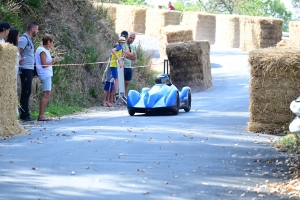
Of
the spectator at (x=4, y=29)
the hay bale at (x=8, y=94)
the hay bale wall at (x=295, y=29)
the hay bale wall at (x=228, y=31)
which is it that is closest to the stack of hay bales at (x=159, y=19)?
the hay bale wall at (x=228, y=31)

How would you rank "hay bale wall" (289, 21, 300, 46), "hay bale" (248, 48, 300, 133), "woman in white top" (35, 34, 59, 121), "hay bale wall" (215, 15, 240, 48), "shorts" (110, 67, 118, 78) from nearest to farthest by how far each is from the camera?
"hay bale" (248, 48, 300, 133)
"woman in white top" (35, 34, 59, 121)
"shorts" (110, 67, 118, 78)
"hay bale wall" (289, 21, 300, 46)
"hay bale wall" (215, 15, 240, 48)

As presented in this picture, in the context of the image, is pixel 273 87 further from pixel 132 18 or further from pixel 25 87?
pixel 132 18

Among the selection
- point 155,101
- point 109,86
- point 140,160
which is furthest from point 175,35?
point 140,160

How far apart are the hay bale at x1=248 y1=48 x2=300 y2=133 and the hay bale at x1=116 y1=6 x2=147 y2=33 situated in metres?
35.0

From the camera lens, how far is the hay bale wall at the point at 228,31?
161 feet

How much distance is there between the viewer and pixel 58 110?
780 inches

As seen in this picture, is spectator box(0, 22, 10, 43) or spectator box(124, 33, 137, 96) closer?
spectator box(0, 22, 10, 43)

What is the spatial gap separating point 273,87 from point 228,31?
115 feet

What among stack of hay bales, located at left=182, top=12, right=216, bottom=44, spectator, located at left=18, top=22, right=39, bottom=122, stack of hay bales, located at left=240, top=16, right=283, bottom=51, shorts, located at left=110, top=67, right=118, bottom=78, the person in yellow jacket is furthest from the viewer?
stack of hay bales, located at left=182, top=12, right=216, bottom=44

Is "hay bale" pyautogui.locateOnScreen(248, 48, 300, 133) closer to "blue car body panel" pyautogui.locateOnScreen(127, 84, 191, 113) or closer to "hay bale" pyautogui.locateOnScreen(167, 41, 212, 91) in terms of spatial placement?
"blue car body panel" pyautogui.locateOnScreen(127, 84, 191, 113)

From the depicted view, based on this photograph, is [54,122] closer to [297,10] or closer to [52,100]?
[52,100]

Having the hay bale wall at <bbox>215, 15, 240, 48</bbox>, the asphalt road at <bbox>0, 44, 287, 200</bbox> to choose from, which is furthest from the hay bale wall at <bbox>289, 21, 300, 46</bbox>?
the asphalt road at <bbox>0, 44, 287, 200</bbox>

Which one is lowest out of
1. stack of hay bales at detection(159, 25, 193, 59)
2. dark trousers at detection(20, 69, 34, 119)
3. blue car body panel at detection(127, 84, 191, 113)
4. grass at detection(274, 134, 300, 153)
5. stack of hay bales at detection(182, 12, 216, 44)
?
grass at detection(274, 134, 300, 153)

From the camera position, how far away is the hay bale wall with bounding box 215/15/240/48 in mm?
49125
